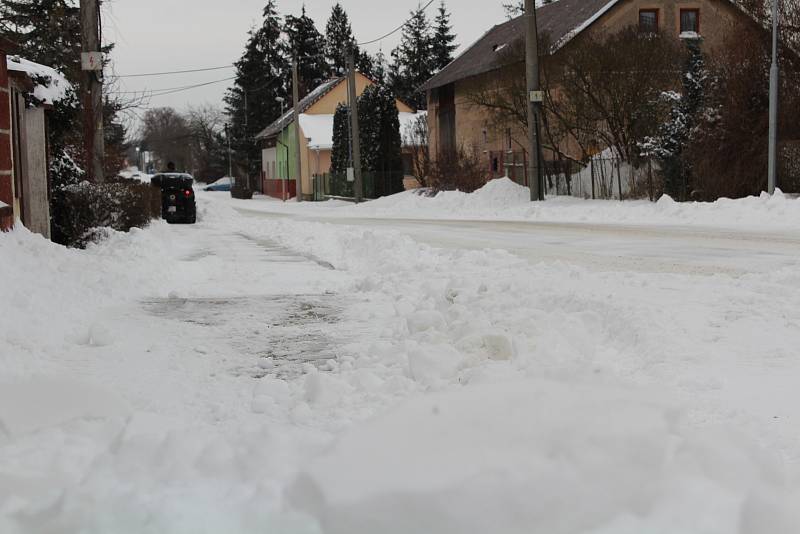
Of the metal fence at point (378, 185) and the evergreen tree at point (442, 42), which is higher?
the evergreen tree at point (442, 42)

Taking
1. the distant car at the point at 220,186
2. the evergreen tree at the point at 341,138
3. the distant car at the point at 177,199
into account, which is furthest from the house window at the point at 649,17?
Answer: the distant car at the point at 220,186

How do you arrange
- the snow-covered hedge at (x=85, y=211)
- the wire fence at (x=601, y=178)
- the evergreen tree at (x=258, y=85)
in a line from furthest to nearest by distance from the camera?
1. the evergreen tree at (x=258, y=85)
2. the wire fence at (x=601, y=178)
3. the snow-covered hedge at (x=85, y=211)

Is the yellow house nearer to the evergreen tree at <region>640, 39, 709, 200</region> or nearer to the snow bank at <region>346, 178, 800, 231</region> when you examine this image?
the snow bank at <region>346, 178, 800, 231</region>

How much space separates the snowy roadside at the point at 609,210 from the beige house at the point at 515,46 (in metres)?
3.11

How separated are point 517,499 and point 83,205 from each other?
12.6 metres

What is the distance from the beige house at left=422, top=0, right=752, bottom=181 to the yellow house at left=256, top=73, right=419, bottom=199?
10.7m

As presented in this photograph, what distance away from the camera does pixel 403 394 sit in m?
5.49

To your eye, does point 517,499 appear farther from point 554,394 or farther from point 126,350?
point 126,350

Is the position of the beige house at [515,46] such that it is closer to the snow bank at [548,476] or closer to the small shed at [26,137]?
the small shed at [26,137]

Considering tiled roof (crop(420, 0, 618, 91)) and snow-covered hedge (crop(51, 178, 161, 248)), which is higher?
tiled roof (crop(420, 0, 618, 91))

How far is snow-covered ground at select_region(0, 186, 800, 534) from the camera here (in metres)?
3.30

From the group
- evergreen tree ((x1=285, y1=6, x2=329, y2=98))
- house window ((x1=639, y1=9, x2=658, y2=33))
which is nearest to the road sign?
house window ((x1=639, y1=9, x2=658, y2=33))

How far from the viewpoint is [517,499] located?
324cm

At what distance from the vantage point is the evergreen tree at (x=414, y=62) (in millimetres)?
88812
